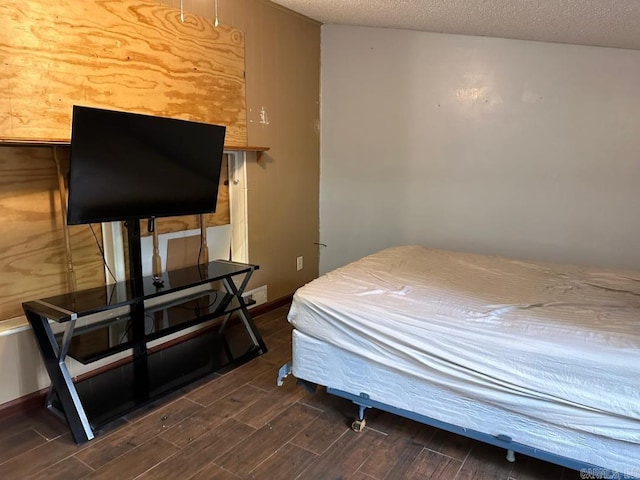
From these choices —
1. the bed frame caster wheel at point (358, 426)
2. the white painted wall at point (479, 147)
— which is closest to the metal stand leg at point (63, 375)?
the bed frame caster wheel at point (358, 426)

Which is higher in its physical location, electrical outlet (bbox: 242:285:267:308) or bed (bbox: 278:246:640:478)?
bed (bbox: 278:246:640:478)

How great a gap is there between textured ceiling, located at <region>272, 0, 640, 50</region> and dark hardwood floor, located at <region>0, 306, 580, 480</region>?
2141 mm

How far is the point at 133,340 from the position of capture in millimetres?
2182

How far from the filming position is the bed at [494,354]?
151 cm

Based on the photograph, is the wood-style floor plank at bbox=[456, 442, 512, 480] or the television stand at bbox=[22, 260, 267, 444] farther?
the television stand at bbox=[22, 260, 267, 444]

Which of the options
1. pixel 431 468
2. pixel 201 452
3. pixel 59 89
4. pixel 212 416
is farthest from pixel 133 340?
pixel 431 468

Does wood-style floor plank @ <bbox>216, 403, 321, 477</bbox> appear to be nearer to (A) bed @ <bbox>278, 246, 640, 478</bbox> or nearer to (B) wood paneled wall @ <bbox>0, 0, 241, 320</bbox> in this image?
(A) bed @ <bbox>278, 246, 640, 478</bbox>

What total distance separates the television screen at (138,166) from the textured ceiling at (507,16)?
1378 mm

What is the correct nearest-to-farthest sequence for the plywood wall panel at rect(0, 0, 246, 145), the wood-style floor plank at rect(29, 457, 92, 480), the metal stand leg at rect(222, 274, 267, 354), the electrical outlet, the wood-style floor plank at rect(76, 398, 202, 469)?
1. the wood-style floor plank at rect(29, 457, 92, 480)
2. the wood-style floor plank at rect(76, 398, 202, 469)
3. the plywood wall panel at rect(0, 0, 246, 145)
4. the metal stand leg at rect(222, 274, 267, 354)
5. the electrical outlet

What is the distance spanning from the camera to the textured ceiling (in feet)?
7.20

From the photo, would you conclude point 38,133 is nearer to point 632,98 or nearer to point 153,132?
point 153,132

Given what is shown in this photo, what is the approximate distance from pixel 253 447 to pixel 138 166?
143 cm

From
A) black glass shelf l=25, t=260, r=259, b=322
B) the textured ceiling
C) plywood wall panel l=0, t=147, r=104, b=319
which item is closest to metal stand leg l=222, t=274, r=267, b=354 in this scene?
black glass shelf l=25, t=260, r=259, b=322

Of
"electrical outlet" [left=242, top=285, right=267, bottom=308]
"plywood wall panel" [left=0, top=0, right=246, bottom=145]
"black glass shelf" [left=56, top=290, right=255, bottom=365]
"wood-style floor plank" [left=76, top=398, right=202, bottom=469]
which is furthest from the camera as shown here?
"electrical outlet" [left=242, top=285, right=267, bottom=308]
